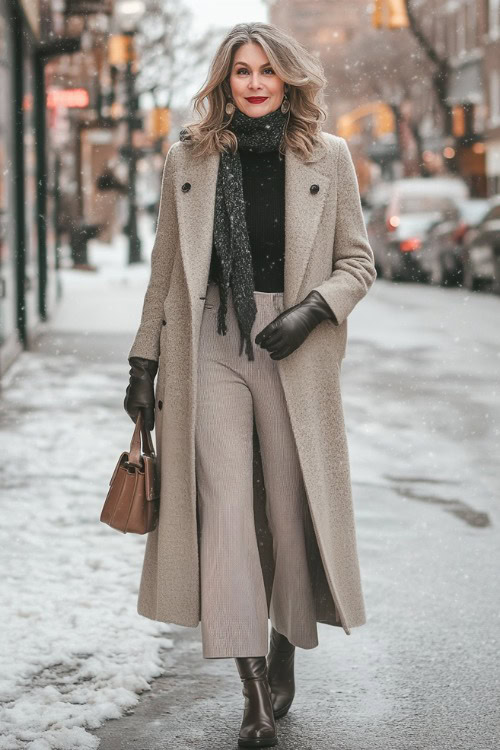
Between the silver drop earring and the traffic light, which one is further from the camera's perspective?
the traffic light

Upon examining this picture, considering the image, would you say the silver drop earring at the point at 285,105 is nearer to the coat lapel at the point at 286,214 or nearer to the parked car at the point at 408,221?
the coat lapel at the point at 286,214

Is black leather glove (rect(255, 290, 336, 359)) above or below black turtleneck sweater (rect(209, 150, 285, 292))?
below

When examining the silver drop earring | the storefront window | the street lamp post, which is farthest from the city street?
the street lamp post

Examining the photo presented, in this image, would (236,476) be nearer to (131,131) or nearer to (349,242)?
(349,242)

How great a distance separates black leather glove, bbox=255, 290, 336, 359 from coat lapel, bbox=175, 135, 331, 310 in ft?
0.23

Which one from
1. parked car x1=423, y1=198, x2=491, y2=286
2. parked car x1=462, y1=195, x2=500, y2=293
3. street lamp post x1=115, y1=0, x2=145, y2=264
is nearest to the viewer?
parked car x1=462, y1=195, x2=500, y2=293

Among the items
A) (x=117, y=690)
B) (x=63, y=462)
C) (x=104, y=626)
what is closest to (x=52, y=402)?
(x=63, y=462)

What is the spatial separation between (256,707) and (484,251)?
716 inches

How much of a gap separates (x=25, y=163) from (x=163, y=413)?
1038 centimetres

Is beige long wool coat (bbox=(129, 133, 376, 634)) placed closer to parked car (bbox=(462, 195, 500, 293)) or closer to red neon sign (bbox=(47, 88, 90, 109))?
parked car (bbox=(462, 195, 500, 293))

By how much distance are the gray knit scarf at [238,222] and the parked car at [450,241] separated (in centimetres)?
1899


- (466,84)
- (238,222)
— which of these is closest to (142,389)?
(238,222)

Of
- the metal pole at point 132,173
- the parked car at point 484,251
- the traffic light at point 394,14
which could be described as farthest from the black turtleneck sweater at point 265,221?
the metal pole at point 132,173

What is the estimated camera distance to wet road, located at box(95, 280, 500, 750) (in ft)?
12.4
